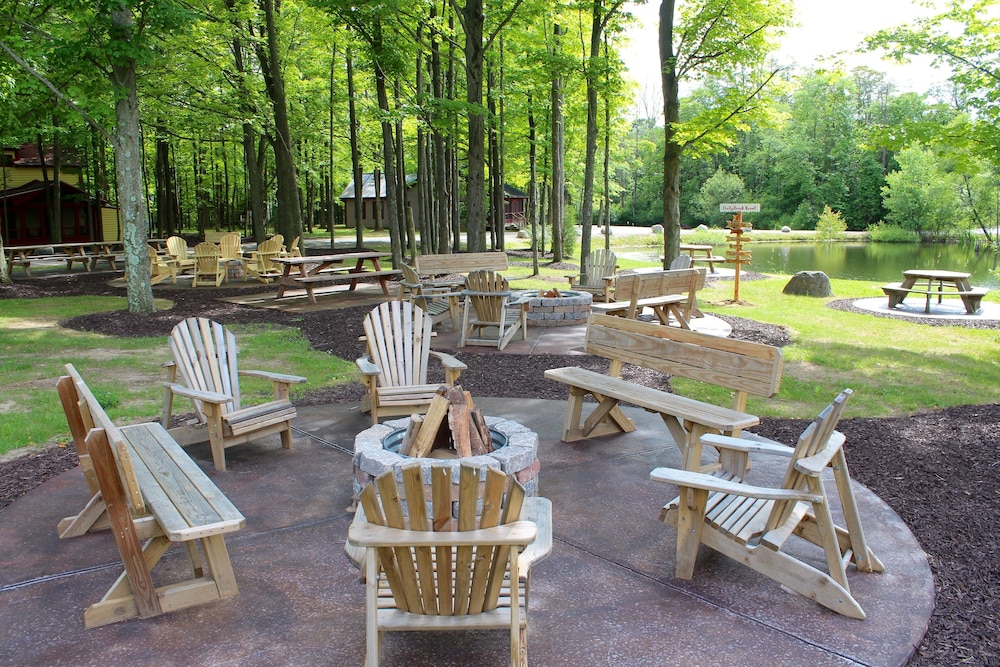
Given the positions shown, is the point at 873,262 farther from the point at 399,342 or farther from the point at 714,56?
the point at 399,342

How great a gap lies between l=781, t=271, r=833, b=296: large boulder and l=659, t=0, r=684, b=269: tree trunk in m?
2.97

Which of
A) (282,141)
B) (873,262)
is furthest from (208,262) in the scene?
(873,262)

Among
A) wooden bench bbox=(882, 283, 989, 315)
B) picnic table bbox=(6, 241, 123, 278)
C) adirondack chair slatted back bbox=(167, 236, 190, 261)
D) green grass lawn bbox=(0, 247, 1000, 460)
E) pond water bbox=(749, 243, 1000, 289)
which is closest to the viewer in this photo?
green grass lawn bbox=(0, 247, 1000, 460)

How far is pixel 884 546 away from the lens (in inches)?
143

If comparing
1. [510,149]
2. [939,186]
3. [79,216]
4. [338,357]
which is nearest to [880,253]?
[939,186]

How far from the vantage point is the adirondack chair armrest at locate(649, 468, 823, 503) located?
290 cm

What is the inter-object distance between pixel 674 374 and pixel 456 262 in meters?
6.78

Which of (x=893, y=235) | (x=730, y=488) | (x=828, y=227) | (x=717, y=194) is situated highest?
(x=717, y=194)

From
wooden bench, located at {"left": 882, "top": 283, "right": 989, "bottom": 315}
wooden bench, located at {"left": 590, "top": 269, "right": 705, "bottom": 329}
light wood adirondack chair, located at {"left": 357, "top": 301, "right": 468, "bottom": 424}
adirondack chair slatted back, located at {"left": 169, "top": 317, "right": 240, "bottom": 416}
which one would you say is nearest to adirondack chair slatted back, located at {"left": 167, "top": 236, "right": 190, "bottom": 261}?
wooden bench, located at {"left": 590, "top": 269, "right": 705, "bottom": 329}

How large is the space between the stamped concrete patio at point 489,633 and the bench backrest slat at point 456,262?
7.23 m

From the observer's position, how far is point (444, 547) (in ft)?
7.57

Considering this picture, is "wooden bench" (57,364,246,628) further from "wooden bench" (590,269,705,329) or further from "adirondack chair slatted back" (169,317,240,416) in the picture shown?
"wooden bench" (590,269,705,329)

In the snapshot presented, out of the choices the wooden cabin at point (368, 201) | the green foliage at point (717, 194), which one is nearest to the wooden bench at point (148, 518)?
the wooden cabin at point (368, 201)

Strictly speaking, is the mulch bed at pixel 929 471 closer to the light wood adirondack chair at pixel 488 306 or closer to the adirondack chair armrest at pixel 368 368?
the light wood adirondack chair at pixel 488 306
